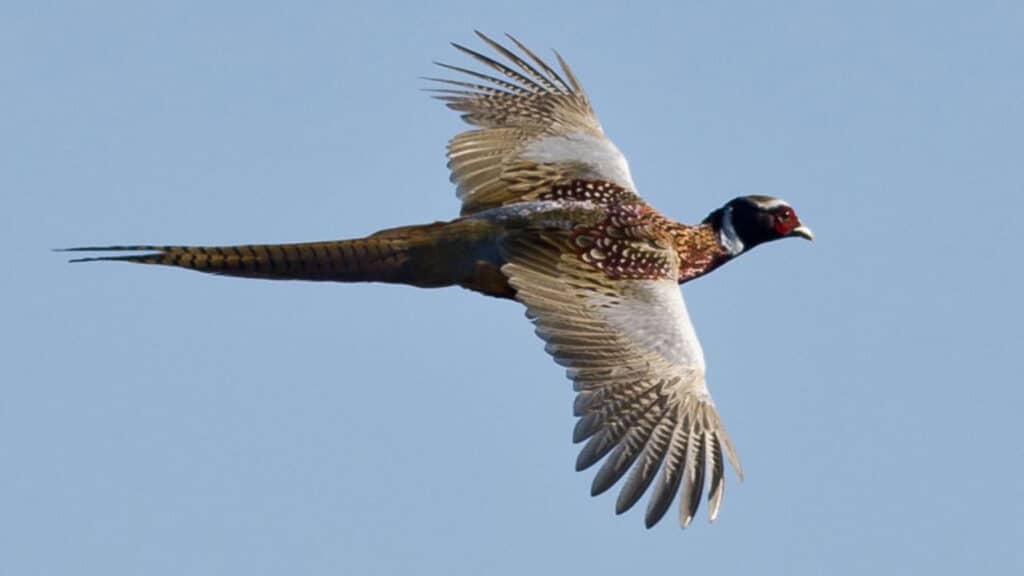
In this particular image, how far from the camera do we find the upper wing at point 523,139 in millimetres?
17969

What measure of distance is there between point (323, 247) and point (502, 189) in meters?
2.60

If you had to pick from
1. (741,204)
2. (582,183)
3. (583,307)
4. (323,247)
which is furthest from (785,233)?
(323,247)

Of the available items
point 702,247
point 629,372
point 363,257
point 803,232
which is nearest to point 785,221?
point 803,232

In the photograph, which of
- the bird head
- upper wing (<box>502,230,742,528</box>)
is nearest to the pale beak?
the bird head

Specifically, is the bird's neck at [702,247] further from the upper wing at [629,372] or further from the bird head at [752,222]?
the upper wing at [629,372]

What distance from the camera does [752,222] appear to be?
18.2m

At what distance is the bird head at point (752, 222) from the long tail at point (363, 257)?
2.51 meters

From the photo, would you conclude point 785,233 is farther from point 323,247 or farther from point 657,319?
point 323,247

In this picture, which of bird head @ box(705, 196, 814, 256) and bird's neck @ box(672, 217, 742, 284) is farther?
bird head @ box(705, 196, 814, 256)

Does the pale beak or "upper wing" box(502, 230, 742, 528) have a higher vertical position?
the pale beak

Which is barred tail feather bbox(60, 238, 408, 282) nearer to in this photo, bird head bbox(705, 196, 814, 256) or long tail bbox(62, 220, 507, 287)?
long tail bbox(62, 220, 507, 287)

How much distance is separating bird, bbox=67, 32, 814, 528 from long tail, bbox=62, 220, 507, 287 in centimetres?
1

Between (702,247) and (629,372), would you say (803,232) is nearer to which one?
(702,247)

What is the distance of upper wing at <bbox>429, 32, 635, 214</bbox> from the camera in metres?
18.0
